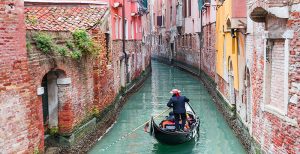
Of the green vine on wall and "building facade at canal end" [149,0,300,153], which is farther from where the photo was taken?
the green vine on wall

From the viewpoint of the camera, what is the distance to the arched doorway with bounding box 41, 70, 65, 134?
9.17 metres

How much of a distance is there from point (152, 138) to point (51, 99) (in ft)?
11.5

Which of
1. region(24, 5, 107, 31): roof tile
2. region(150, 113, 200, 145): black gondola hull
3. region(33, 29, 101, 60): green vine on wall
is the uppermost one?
region(24, 5, 107, 31): roof tile

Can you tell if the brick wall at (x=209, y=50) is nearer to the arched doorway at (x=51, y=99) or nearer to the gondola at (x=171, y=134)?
the gondola at (x=171, y=134)

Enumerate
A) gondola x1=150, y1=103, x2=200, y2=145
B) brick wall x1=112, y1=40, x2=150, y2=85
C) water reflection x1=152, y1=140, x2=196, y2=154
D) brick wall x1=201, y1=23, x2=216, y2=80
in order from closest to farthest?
gondola x1=150, y1=103, x2=200, y2=145
water reflection x1=152, y1=140, x2=196, y2=154
brick wall x1=112, y1=40, x2=150, y2=85
brick wall x1=201, y1=23, x2=216, y2=80

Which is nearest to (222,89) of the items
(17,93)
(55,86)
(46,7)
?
(46,7)

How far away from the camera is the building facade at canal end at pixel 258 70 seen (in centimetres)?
614

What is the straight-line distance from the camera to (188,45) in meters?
29.9

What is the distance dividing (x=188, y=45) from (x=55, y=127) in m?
21.5

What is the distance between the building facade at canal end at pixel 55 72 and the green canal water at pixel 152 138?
49cm

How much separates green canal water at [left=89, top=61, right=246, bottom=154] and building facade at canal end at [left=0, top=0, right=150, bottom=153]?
0.49 metres

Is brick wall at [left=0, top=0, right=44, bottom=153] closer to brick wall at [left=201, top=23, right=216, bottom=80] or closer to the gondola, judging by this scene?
the gondola

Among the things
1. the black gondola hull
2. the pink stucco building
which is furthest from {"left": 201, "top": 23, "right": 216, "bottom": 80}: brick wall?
the black gondola hull

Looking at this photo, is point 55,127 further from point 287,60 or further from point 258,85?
point 287,60
